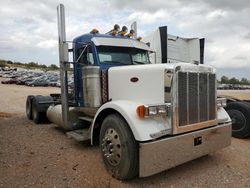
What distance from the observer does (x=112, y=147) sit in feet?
13.0

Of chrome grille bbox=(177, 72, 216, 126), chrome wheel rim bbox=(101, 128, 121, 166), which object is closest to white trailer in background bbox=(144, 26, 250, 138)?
chrome grille bbox=(177, 72, 216, 126)

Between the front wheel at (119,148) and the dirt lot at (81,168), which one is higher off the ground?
the front wheel at (119,148)

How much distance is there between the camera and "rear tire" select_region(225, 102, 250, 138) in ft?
20.8

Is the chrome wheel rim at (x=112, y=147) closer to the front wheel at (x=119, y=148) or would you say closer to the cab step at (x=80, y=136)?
the front wheel at (x=119, y=148)

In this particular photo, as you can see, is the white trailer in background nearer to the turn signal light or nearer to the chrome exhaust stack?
the turn signal light

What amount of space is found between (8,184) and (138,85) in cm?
253

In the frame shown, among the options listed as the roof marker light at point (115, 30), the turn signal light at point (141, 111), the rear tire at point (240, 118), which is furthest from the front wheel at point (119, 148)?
the rear tire at point (240, 118)

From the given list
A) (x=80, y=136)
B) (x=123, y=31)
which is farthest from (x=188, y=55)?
(x=80, y=136)

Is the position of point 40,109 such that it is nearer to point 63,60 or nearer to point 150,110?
point 63,60

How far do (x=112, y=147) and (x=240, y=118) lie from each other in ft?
13.2

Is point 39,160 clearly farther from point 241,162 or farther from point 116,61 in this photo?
point 241,162

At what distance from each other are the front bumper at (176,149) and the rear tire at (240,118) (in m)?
2.22

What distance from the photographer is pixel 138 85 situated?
420 cm

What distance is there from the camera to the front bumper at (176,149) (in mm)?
3490
